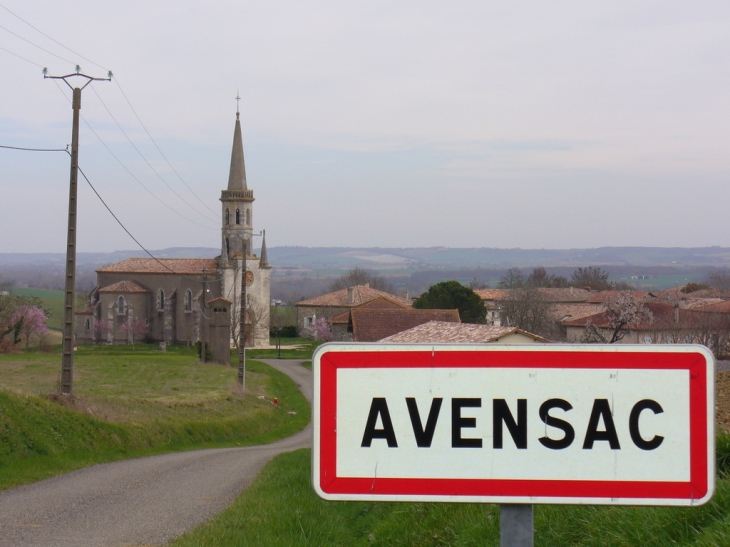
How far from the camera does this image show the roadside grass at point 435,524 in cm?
378

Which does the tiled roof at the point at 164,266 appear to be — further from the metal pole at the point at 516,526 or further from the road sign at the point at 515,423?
the metal pole at the point at 516,526

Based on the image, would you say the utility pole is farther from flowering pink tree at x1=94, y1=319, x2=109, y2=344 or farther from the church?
flowering pink tree at x1=94, y1=319, x2=109, y2=344

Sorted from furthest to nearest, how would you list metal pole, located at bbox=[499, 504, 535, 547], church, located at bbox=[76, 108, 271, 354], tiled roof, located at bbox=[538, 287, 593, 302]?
tiled roof, located at bbox=[538, 287, 593, 302] → church, located at bbox=[76, 108, 271, 354] → metal pole, located at bbox=[499, 504, 535, 547]

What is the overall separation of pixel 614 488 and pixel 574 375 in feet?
1.02

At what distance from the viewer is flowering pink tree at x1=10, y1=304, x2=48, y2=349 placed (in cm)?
6688

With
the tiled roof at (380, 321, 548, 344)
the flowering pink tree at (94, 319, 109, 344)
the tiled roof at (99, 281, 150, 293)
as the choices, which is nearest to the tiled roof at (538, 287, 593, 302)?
the tiled roof at (99, 281, 150, 293)

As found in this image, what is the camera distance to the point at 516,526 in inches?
78.0

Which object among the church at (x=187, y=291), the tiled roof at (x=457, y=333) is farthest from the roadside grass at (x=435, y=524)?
the church at (x=187, y=291)

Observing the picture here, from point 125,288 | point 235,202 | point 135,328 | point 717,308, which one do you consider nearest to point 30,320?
point 135,328

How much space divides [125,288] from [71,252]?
65.4 metres

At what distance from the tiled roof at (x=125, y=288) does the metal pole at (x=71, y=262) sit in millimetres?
64169

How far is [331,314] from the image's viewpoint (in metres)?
87.5

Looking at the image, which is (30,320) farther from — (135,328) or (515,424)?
(515,424)

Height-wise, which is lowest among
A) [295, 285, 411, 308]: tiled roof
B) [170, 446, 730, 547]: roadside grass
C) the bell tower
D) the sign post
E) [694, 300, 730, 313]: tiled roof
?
[295, 285, 411, 308]: tiled roof
